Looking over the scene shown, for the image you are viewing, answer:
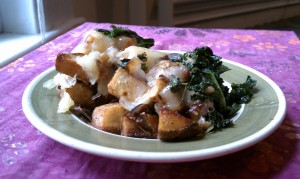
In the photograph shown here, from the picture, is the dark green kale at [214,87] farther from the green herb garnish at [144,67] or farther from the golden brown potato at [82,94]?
the golden brown potato at [82,94]

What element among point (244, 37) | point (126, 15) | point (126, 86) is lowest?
point (126, 15)

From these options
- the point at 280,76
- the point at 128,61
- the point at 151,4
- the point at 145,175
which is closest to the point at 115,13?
the point at 151,4

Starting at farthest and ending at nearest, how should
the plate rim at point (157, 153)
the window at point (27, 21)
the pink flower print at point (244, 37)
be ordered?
the window at point (27, 21), the pink flower print at point (244, 37), the plate rim at point (157, 153)

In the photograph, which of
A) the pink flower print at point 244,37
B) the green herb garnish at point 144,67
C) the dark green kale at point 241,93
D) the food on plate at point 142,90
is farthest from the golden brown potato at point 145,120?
the pink flower print at point 244,37

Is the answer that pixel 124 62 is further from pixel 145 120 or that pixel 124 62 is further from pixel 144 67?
pixel 145 120

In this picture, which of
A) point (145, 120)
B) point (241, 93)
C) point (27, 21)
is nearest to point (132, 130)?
point (145, 120)

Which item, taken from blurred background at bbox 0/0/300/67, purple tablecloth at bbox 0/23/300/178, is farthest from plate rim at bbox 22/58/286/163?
blurred background at bbox 0/0/300/67
